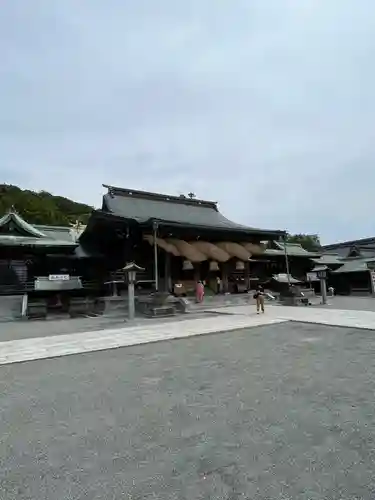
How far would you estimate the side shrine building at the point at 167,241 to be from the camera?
17.0 meters

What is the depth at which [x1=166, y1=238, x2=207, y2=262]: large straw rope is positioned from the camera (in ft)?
56.2

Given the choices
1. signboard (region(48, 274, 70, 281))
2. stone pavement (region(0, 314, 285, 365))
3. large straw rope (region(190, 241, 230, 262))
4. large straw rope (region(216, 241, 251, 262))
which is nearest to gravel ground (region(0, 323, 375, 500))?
stone pavement (region(0, 314, 285, 365))

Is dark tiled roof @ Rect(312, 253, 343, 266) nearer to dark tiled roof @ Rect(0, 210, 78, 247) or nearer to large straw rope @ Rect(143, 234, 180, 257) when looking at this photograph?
large straw rope @ Rect(143, 234, 180, 257)

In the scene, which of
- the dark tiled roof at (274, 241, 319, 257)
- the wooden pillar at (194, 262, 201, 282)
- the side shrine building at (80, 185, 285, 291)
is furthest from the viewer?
the dark tiled roof at (274, 241, 319, 257)

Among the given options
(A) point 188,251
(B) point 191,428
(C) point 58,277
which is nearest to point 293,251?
(A) point 188,251

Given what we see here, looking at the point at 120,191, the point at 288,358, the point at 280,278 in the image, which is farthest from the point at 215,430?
the point at 280,278

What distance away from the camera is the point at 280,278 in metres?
25.4

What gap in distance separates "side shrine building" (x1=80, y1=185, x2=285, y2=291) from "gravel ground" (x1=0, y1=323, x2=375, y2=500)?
33.4 feet

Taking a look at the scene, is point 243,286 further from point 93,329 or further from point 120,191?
point 93,329

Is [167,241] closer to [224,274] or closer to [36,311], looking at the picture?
[224,274]

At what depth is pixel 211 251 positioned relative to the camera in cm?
1820

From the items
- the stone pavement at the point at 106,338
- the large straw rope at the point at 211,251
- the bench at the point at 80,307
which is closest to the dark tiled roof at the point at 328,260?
the large straw rope at the point at 211,251

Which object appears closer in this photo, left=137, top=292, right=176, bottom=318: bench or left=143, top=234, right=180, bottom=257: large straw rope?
left=137, top=292, right=176, bottom=318: bench

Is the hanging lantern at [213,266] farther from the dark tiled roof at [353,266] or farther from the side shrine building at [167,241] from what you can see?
the dark tiled roof at [353,266]
